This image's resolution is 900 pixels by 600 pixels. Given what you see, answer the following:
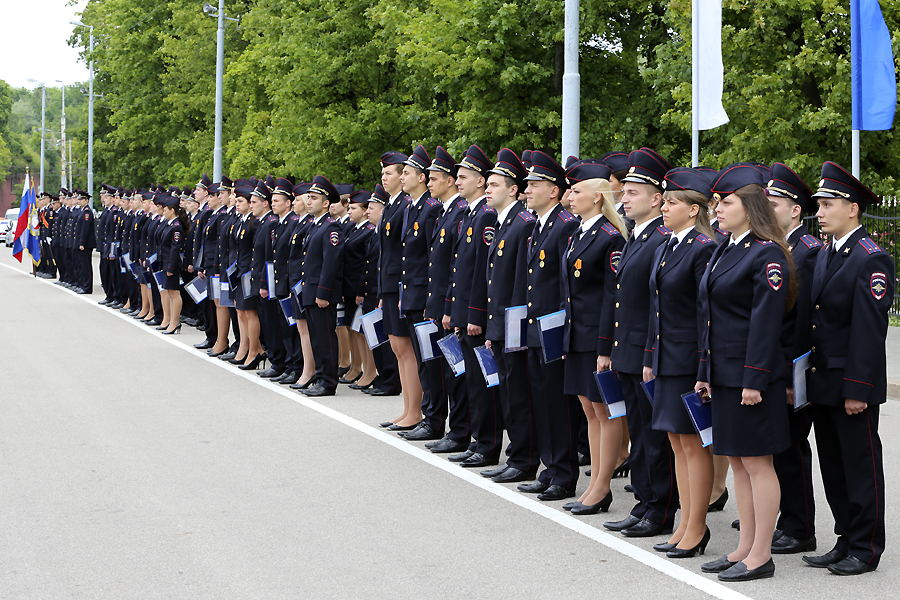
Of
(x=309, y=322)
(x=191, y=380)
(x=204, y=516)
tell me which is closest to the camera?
(x=204, y=516)

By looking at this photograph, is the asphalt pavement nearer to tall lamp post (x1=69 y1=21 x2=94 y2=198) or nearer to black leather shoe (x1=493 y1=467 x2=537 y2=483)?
black leather shoe (x1=493 y1=467 x2=537 y2=483)

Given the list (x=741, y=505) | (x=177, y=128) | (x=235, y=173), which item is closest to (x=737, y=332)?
(x=741, y=505)

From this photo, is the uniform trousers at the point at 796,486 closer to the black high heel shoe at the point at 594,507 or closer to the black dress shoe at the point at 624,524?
the black dress shoe at the point at 624,524

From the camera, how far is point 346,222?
12617mm

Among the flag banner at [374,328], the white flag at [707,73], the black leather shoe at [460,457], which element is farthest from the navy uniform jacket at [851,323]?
the white flag at [707,73]

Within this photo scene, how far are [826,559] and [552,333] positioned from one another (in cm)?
225

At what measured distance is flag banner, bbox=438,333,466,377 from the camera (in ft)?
28.9

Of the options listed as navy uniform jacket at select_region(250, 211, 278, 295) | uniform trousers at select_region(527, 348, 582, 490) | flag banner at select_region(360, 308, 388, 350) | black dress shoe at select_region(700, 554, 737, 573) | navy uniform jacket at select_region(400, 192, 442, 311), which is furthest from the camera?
navy uniform jacket at select_region(250, 211, 278, 295)

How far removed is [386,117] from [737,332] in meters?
24.8

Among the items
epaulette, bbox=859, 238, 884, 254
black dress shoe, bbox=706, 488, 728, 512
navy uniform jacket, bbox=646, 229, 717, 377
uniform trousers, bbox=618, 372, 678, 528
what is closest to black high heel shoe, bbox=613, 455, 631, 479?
black dress shoe, bbox=706, 488, 728, 512

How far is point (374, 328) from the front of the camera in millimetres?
11211

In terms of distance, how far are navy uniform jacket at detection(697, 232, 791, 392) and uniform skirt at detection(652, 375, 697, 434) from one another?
0.20 m

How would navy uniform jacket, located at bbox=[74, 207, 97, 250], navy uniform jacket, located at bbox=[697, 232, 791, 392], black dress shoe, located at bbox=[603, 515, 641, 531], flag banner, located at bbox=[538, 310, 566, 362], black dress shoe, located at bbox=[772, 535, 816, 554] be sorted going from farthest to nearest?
navy uniform jacket, located at bbox=[74, 207, 97, 250]
flag banner, located at bbox=[538, 310, 566, 362]
black dress shoe, located at bbox=[603, 515, 641, 531]
black dress shoe, located at bbox=[772, 535, 816, 554]
navy uniform jacket, located at bbox=[697, 232, 791, 392]

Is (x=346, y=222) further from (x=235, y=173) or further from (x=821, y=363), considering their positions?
(x=235, y=173)
